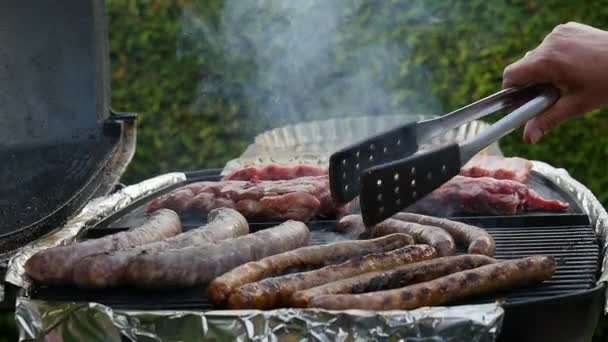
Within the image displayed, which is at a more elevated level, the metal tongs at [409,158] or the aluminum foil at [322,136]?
the metal tongs at [409,158]

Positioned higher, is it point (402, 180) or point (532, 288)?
point (402, 180)

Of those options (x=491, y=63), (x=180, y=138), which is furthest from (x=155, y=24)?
(x=491, y=63)

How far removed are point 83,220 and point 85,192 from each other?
0.14 meters

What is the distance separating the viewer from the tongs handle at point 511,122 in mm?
3109

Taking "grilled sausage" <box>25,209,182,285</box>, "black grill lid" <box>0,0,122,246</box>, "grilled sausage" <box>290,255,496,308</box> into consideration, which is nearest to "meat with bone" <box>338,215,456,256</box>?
"grilled sausage" <box>290,255,496,308</box>

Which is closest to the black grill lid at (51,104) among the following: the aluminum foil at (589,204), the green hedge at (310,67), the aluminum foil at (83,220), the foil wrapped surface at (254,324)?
the aluminum foil at (83,220)

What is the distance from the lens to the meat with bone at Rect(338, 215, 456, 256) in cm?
314

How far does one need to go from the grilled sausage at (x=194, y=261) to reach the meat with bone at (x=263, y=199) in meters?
0.73

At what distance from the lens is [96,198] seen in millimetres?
4168

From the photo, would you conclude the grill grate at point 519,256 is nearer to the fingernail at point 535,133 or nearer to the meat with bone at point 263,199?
the meat with bone at point 263,199

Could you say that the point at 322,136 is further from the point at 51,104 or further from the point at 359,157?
the point at 359,157

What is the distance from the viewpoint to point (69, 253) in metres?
3.02

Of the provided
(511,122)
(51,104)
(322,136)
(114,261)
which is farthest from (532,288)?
(322,136)

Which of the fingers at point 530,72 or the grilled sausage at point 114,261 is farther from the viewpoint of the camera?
the fingers at point 530,72
